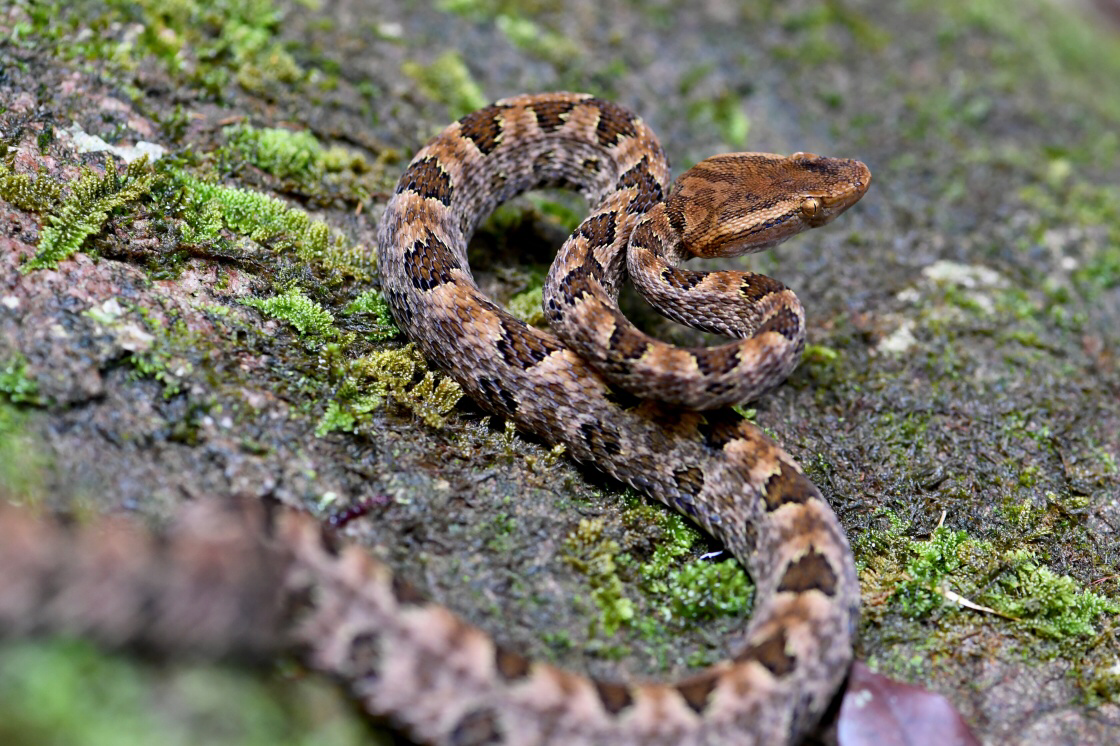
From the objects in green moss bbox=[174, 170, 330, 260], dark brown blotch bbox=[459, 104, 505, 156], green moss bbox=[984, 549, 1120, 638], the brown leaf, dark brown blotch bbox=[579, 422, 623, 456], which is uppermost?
dark brown blotch bbox=[459, 104, 505, 156]

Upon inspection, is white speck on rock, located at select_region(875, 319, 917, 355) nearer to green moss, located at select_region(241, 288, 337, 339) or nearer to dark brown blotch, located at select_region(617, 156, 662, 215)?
dark brown blotch, located at select_region(617, 156, 662, 215)

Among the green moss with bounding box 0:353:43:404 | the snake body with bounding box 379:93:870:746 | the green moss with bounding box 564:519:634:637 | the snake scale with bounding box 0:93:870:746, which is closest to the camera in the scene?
the snake scale with bounding box 0:93:870:746

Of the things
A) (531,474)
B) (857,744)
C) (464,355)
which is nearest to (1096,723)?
(857,744)

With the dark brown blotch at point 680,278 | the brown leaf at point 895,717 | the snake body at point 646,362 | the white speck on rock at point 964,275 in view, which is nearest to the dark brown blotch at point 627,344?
the snake body at point 646,362

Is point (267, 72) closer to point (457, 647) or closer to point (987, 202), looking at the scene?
point (457, 647)

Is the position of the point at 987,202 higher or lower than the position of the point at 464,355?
higher

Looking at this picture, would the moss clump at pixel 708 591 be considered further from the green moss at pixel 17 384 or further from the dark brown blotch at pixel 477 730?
the green moss at pixel 17 384

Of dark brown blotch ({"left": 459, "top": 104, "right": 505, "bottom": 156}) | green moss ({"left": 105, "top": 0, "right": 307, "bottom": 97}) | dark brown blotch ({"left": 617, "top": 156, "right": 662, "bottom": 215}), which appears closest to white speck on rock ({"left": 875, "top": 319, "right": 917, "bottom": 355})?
dark brown blotch ({"left": 617, "top": 156, "right": 662, "bottom": 215})
